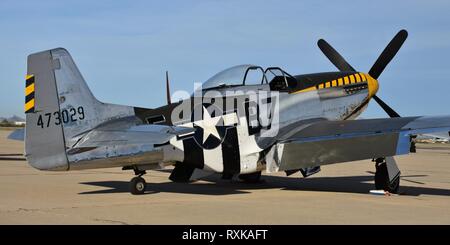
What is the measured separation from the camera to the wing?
36.0 ft

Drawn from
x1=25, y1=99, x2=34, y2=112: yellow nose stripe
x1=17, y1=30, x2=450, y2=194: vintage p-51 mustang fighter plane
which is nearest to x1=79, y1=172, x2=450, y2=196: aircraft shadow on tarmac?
x1=17, y1=30, x2=450, y2=194: vintage p-51 mustang fighter plane

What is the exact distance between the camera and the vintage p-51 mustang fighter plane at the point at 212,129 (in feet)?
33.3

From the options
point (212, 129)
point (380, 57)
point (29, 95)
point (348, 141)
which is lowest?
point (348, 141)

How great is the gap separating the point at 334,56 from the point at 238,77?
6.15 meters

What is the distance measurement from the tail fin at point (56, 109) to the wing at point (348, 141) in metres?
3.29

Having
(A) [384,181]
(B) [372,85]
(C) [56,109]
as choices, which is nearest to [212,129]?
(C) [56,109]

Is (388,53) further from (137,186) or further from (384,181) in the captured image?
(137,186)

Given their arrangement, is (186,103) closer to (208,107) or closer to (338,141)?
(208,107)

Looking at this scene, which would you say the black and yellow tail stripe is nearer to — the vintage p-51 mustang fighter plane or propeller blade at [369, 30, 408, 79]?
the vintage p-51 mustang fighter plane

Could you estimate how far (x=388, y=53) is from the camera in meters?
16.3

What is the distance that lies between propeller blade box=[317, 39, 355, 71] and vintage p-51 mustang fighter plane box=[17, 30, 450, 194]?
3675 mm

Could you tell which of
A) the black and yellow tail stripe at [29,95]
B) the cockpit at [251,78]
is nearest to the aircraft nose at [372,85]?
the cockpit at [251,78]

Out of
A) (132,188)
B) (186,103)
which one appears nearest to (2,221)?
(132,188)

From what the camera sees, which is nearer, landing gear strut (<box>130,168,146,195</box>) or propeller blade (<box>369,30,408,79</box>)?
landing gear strut (<box>130,168,146,195</box>)
